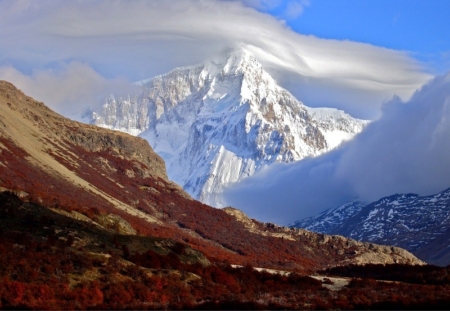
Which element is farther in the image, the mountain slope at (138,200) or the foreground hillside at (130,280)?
the mountain slope at (138,200)

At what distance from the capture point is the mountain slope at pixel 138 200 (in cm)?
14112

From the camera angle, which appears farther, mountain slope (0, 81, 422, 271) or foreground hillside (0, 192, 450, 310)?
mountain slope (0, 81, 422, 271)

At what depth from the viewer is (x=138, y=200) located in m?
174

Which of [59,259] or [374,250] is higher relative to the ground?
[374,250]

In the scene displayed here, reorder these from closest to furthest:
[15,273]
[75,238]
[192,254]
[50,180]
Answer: [15,273]
[75,238]
[192,254]
[50,180]

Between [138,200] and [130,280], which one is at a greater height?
[138,200]

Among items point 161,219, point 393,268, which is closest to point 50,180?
point 161,219

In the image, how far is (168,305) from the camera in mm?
48406

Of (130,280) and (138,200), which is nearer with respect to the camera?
(130,280)

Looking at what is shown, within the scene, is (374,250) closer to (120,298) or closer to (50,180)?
(50,180)

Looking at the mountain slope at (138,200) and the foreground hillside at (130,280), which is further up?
the mountain slope at (138,200)

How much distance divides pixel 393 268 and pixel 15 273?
Result: 68.6 meters

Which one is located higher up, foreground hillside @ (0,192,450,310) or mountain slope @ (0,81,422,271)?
mountain slope @ (0,81,422,271)

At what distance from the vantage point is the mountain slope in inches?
5556
